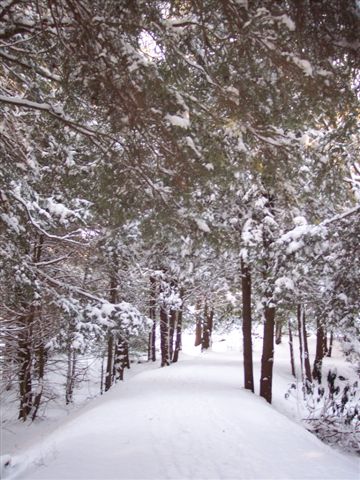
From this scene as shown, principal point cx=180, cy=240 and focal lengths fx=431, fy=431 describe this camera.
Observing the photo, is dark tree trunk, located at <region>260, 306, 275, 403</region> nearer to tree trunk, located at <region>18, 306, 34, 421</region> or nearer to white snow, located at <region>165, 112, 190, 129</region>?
tree trunk, located at <region>18, 306, 34, 421</region>

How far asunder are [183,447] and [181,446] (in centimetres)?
5

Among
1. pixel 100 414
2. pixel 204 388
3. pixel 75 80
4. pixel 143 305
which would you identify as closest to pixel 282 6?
pixel 75 80

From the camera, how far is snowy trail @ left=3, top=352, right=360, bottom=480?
560 centimetres

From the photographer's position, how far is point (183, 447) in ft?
21.9

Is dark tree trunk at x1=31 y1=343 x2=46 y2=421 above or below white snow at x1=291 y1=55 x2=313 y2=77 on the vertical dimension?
below

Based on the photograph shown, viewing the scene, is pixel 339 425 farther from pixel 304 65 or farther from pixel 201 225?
pixel 304 65

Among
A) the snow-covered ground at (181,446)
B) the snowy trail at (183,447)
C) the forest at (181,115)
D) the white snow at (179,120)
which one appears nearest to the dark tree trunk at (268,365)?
the snow-covered ground at (181,446)

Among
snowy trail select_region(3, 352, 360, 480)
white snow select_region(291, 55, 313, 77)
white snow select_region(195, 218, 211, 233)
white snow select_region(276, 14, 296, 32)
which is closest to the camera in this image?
white snow select_region(276, 14, 296, 32)

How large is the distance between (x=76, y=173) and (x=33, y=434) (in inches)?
321

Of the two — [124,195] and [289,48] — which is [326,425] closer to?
[124,195]

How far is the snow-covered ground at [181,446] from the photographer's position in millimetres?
5617

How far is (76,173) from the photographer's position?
22.8 feet

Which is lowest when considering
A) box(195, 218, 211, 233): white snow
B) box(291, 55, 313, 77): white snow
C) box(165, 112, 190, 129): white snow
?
box(195, 218, 211, 233): white snow

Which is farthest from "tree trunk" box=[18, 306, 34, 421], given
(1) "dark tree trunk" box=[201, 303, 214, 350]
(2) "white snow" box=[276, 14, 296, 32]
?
(1) "dark tree trunk" box=[201, 303, 214, 350]
